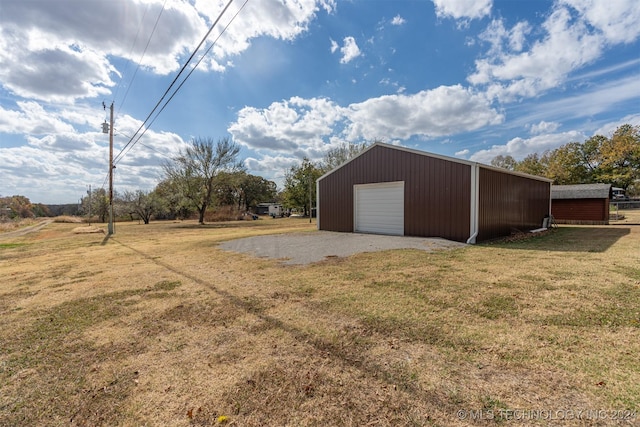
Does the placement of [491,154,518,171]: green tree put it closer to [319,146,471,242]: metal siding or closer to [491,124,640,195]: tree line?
[491,124,640,195]: tree line

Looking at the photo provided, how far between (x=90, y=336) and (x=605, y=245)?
39.7 feet

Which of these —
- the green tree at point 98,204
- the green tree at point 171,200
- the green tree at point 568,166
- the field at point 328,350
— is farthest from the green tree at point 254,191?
the field at point 328,350

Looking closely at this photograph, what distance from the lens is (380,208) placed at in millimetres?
12000

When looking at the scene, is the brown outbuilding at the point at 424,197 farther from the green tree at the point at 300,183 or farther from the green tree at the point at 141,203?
the green tree at the point at 141,203

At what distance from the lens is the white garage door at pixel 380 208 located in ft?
37.2

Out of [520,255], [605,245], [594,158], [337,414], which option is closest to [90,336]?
[337,414]

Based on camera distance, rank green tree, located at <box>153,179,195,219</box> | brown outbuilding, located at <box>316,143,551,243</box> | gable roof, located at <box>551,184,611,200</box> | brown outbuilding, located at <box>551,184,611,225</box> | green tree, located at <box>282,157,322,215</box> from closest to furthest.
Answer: brown outbuilding, located at <box>316,143,551,243</box> → gable roof, located at <box>551,184,611,200</box> → brown outbuilding, located at <box>551,184,611,225</box> → green tree, located at <box>153,179,195,219</box> → green tree, located at <box>282,157,322,215</box>

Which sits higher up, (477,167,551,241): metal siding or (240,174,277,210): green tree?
(240,174,277,210): green tree

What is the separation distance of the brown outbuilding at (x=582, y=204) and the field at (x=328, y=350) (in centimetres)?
1637

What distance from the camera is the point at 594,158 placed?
3300cm

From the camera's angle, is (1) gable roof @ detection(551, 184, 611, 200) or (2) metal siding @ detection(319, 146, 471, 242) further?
(1) gable roof @ detection(551, 184, 611, 200)

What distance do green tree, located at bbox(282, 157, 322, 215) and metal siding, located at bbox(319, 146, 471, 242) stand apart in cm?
2520

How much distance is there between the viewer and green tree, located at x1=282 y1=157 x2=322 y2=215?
38.4 metres

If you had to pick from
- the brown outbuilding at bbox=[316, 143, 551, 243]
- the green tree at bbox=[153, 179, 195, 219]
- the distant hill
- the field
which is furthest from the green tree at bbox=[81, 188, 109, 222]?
the field
